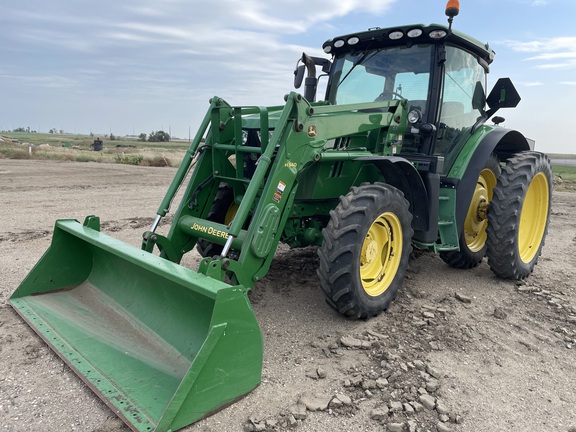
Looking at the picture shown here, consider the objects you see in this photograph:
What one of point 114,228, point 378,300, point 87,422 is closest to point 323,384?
point 378,300

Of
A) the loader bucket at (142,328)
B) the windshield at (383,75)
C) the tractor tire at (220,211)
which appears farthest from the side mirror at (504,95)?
the loader bucket at (142,328)

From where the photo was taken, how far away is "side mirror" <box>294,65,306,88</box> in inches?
203

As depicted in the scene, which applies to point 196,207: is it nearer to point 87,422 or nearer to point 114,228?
point 87,422

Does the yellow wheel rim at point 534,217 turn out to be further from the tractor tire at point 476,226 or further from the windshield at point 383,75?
the windshield at point 383,75

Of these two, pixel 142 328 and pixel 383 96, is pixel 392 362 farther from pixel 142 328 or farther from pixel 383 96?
pixel 383 96

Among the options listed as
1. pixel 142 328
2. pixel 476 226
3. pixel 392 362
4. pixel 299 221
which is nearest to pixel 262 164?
pixel 299 221

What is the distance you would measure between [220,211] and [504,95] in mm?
3560

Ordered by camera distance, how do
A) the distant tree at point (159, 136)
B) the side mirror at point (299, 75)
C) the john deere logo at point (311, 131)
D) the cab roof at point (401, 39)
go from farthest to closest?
the distant tree at point (159, 136)
the side mirror at point (299, 75)
the cab roof at point (401, 39)
the john deere logo at point (311, 131)

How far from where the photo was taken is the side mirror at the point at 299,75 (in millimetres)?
5152

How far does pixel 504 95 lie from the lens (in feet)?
18.3

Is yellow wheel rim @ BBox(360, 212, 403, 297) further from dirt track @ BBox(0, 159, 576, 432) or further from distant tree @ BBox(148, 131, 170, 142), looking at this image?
distant tree @ BBox(148, 131, 170, 142)

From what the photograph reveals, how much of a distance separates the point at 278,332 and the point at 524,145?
162 inches

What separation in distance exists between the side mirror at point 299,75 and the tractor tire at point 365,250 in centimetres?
181

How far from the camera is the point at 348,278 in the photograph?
363cm
